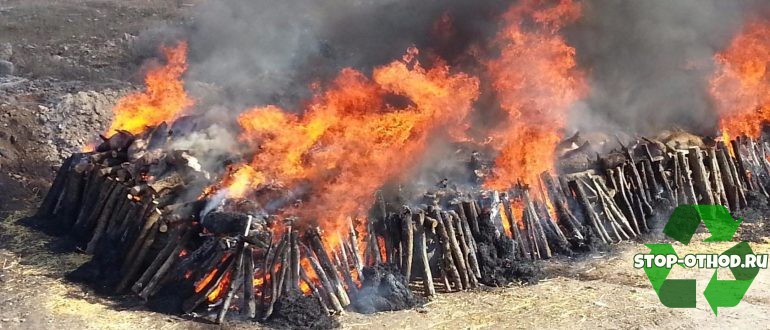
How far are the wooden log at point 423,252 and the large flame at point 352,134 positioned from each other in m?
0.87

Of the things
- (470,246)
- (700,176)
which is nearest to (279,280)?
(470,246)

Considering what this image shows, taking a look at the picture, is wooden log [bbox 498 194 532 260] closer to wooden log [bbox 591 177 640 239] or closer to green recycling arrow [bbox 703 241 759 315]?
wooden log [bbox 591 177 640 239]

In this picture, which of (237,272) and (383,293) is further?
(383,293)

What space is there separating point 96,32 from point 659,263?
62.7 feet

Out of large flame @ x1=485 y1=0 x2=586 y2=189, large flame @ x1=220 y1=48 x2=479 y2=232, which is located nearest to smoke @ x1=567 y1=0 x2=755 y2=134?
large flame @ x1=485 y1=0 x2=586 y2=189

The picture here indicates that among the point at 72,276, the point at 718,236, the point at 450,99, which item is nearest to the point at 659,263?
the point at 718,236

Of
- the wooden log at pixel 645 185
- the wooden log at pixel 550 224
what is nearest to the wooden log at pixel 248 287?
the wooden log at pixel 550 224

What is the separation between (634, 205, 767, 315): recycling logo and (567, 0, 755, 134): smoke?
2581 mm

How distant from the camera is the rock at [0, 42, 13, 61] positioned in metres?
18.1

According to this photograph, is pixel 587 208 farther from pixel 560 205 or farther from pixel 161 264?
pixel 161 264

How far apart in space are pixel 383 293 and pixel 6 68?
14.5m

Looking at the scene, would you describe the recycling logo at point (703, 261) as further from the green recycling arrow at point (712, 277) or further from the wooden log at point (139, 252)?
the wooden log at point (139, 252)

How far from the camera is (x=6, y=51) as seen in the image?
18.4 metres

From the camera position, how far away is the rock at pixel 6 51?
712 inches
